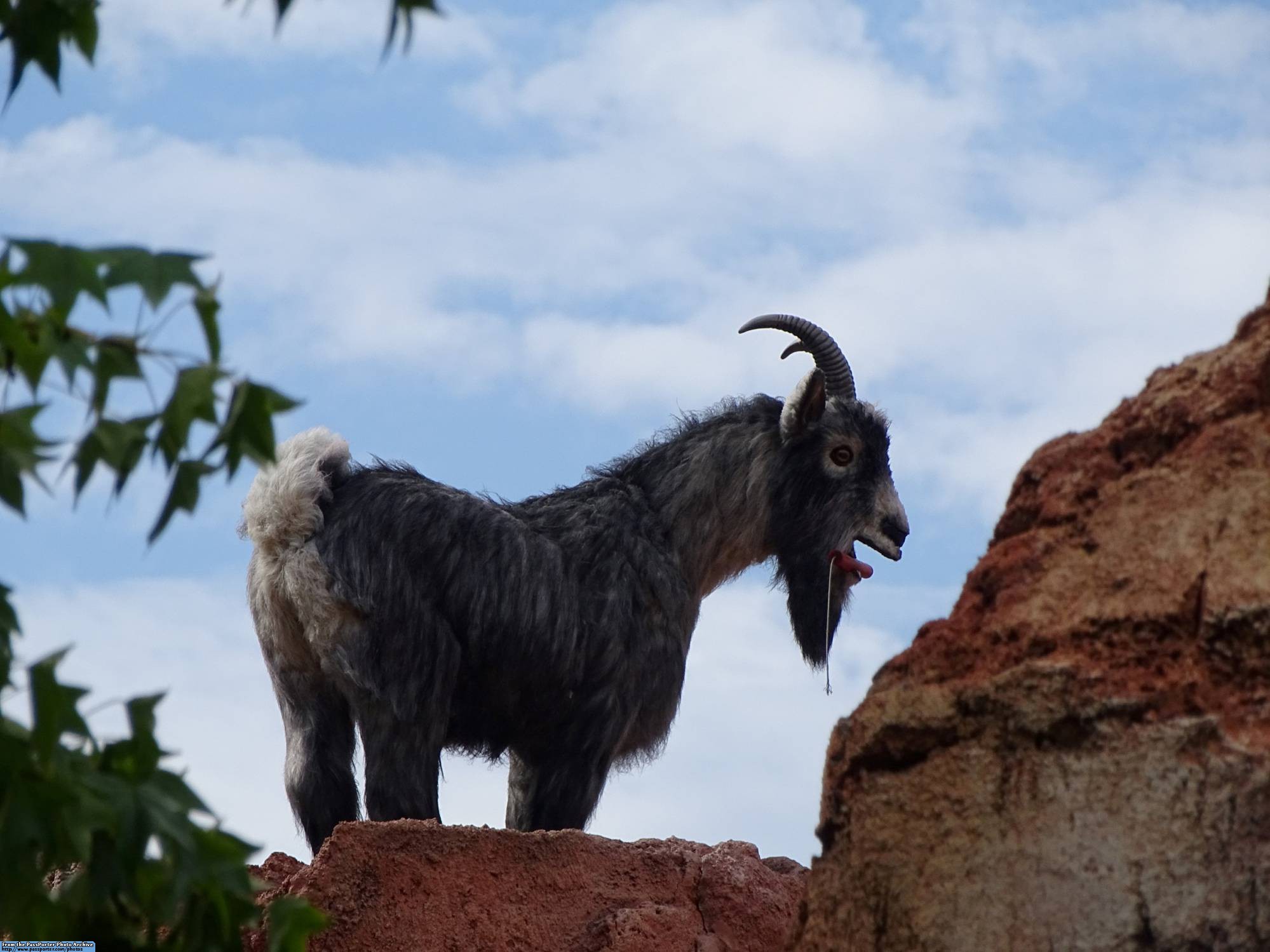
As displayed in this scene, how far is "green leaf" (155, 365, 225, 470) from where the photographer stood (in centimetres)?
328

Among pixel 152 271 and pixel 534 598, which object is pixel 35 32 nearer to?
pixel 152 271

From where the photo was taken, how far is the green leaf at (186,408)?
3.28 m

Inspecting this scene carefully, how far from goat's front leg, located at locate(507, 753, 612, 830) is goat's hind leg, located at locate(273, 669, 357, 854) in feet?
2.83

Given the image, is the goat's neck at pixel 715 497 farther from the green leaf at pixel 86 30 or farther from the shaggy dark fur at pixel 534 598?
the green leaf at pixel 86 30

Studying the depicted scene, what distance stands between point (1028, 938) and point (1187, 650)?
732 millimetres

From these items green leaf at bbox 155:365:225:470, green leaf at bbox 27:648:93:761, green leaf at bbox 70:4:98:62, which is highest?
green leaf at bbox 70:4:98:62

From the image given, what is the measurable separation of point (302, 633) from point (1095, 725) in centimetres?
449

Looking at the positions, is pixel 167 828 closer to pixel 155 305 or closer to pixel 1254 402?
pixel 155 305

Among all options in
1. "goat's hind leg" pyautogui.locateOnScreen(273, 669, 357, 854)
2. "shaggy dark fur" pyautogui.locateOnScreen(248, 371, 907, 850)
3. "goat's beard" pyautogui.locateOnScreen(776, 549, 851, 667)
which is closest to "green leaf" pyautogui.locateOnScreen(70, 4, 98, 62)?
"shaggy dark fur" pyautogui.locateOnScreen(248, 371, 907, 850)

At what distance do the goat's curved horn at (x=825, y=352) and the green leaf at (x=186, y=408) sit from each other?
21.7 ft

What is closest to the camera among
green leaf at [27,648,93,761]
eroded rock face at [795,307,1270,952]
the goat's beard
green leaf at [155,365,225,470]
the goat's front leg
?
green leaf at [27,648,93,761]

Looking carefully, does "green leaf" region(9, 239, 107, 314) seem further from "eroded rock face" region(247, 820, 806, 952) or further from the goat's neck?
the goat's neck

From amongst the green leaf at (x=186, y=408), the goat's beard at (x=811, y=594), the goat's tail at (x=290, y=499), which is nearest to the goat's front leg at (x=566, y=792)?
the goat's tail at (x=290, y=499)

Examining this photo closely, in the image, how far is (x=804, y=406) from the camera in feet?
30.9
